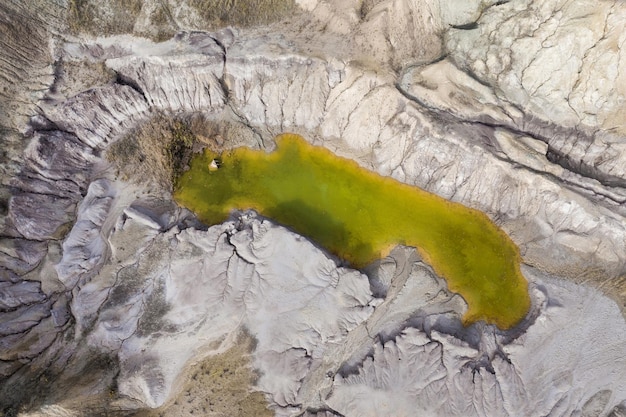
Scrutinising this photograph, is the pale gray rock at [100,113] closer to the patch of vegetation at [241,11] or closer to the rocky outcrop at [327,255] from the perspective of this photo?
the rocky outcrop at [327,255]

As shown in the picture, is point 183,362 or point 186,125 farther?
point 186,125

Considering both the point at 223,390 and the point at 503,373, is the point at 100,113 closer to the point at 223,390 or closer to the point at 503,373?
the point at 223,390

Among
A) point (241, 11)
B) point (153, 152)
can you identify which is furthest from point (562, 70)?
point (153, 152)

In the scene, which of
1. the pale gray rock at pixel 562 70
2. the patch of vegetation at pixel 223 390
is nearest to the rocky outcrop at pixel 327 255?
the pale gray rock at pixel 562 70

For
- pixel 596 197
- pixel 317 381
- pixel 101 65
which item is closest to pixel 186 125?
pixel 101 65

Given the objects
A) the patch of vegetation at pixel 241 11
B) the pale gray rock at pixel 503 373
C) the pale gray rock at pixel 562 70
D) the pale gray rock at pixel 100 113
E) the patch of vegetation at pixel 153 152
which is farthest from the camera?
the patch of vegetation at pixel 153 152

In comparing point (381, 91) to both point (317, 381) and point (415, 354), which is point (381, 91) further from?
point (317, 381)

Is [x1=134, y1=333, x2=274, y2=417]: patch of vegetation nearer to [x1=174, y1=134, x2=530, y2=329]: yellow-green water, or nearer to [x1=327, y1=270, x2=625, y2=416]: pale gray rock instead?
[x1=327, y1=270, x2=625, y2=416]: pale gray rock
